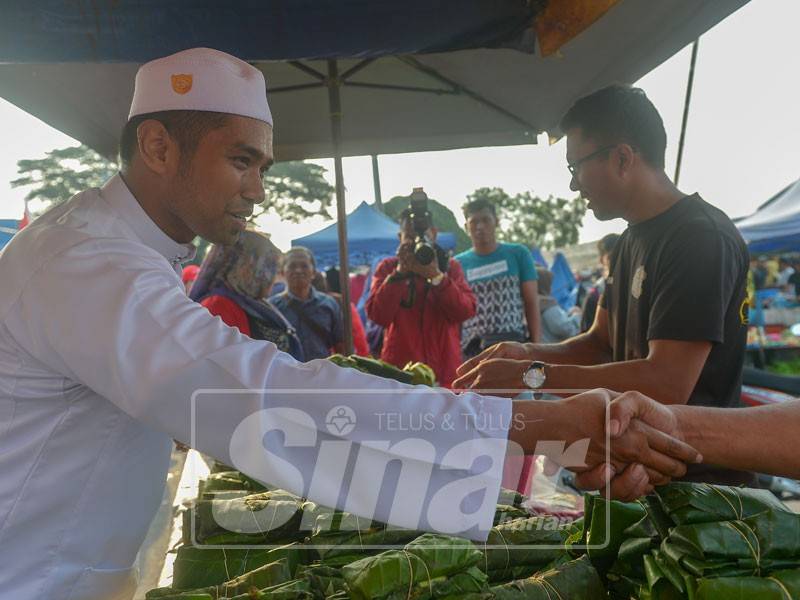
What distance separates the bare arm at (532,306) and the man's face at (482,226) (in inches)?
17.9

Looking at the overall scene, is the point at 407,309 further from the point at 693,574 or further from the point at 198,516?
the point at 693,574

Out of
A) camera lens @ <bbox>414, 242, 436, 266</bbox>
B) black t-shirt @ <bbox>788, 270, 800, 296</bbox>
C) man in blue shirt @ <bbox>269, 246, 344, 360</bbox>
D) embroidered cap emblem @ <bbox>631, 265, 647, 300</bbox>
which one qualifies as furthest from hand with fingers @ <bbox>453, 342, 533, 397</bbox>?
black t-shirt @ <bbox>788, 270, 800, 296</bbox>

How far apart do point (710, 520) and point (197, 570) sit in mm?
1143

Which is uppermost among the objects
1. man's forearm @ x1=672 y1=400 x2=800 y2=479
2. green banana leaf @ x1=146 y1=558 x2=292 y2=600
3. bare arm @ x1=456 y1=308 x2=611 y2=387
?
bare arm @ x1=456 y1=308 x2=611 y2=387

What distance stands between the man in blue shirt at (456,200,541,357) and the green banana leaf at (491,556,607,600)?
4.07m

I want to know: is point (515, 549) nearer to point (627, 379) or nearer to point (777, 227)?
point (627, 379)

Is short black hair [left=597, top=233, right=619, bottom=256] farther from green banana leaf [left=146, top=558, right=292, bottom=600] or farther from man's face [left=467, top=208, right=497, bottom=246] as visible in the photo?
green banana leaf [left=146, top=558, right=292, bottom=600]

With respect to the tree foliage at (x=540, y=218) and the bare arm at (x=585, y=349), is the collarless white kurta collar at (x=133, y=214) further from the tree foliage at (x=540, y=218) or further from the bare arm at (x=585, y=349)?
the tree foliage at (x=540, y=218)

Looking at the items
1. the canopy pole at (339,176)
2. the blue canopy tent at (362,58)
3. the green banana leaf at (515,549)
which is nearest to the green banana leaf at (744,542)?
the green banana leaf at (515,549)

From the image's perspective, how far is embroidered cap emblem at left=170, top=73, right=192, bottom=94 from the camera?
1738mm

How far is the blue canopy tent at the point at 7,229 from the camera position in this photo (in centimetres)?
444

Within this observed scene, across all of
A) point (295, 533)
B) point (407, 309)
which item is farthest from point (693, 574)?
point (407, 309)

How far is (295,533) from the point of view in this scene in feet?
6.06

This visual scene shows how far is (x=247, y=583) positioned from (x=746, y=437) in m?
1.13
